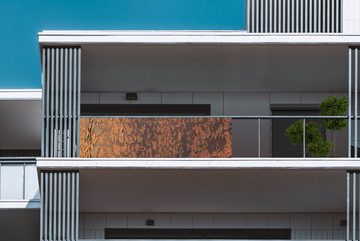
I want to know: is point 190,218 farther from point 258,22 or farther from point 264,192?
point 258,22

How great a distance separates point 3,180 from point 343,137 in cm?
794

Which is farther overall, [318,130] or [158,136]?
[318,130]

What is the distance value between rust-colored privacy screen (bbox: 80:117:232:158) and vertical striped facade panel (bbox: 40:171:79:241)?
966mm

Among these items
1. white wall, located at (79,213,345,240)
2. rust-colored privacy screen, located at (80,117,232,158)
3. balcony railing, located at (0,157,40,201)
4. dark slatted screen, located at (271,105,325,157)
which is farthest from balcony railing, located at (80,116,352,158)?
balcony railing, located at (0,157,40,201)

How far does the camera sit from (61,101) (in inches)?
910

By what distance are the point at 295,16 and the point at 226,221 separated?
478cm

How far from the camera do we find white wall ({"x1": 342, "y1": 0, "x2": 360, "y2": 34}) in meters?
24.8

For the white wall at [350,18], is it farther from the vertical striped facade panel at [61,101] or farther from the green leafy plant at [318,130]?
the vertical striped facade panel at [61,101]

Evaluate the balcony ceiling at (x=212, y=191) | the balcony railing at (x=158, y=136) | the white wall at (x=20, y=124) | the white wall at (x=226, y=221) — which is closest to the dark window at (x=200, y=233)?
the white wall at (x=226, y=221)

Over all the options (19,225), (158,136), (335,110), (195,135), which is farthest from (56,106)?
(335,110)

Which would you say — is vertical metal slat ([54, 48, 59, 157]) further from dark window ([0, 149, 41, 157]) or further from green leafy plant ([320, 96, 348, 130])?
dark window ([0, 149, 41, 157])

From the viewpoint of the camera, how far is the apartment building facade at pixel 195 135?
23.0 metres

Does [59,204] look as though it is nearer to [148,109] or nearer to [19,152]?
[148,109]

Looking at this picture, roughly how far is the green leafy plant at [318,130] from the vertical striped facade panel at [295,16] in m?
1.73
